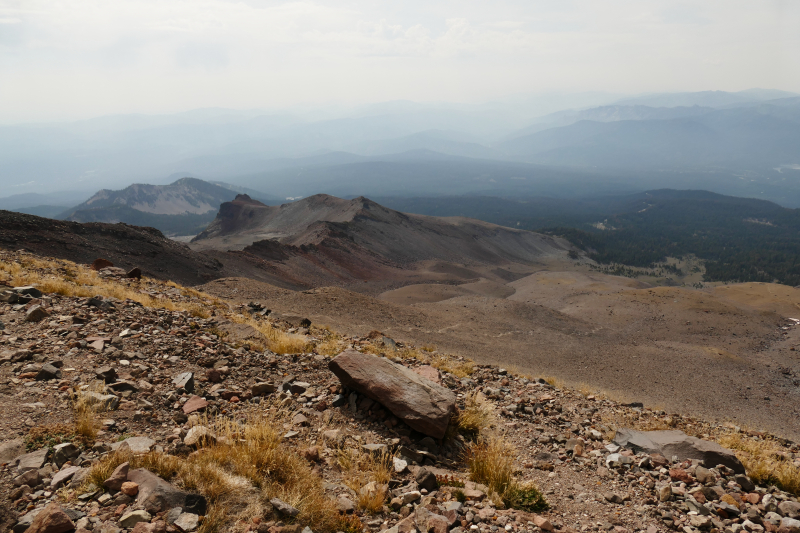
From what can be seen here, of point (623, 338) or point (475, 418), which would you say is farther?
point (623, 338)

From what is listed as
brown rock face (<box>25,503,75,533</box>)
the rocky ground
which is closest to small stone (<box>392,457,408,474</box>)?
the rocky ground

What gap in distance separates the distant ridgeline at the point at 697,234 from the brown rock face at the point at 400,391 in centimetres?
10937

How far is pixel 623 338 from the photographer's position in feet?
94.1

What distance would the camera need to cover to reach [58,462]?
3928 millimetres

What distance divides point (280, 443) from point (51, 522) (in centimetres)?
234

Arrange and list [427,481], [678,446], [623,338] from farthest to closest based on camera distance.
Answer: [623,338], [678,446], [427,481]

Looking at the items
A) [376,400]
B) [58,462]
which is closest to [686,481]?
[376,400]

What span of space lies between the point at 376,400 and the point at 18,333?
6.27 meters

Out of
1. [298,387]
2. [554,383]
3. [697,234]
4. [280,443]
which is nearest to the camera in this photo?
[280,443]

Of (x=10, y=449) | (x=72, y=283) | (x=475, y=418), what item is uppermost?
(x=72, y=283)

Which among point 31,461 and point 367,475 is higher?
point 31,461

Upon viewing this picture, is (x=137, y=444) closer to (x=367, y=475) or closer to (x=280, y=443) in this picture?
(x=280, y=443)

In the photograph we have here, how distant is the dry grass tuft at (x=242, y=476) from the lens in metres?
3.74

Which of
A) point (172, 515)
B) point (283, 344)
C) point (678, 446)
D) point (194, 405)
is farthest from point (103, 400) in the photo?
point (678, 446)
